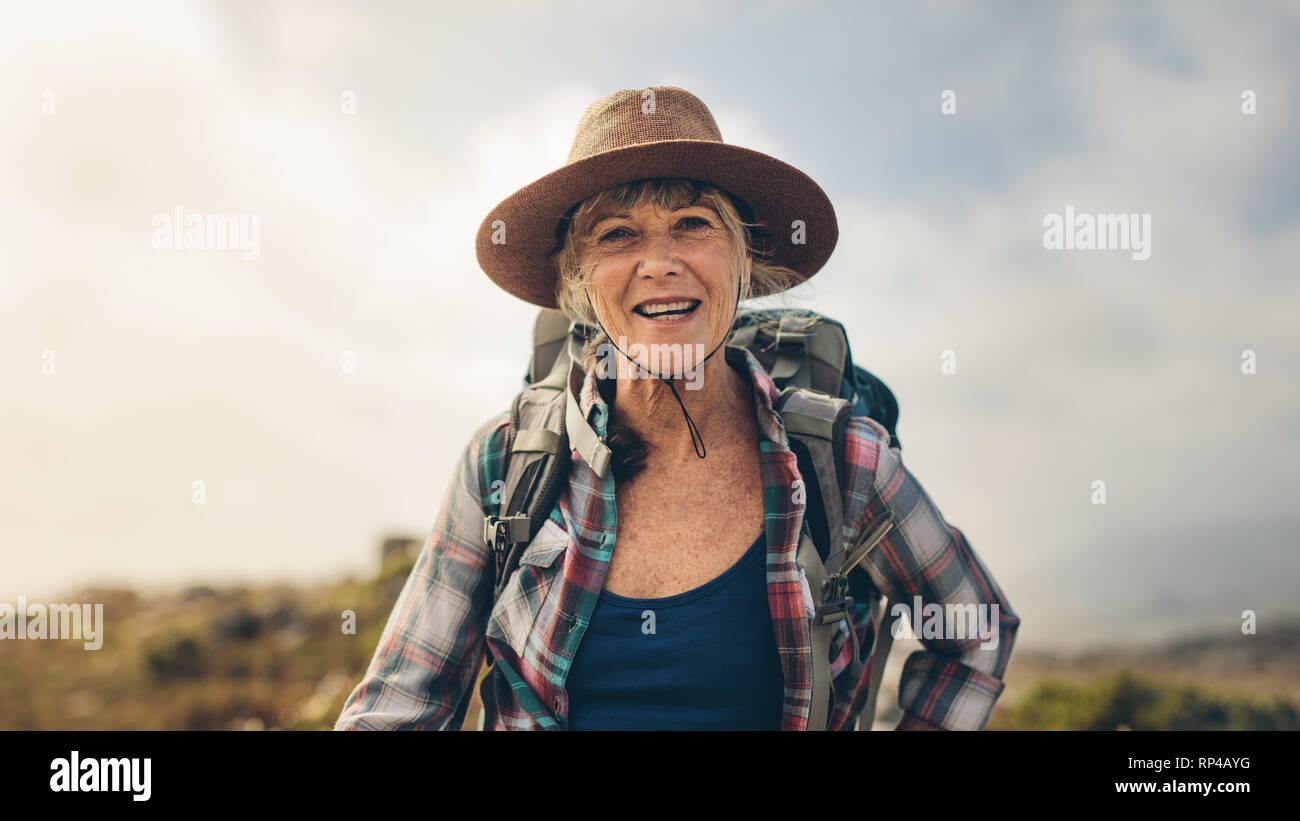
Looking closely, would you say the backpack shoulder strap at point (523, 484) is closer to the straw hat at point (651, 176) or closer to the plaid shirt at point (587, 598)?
the plaid shirt at point (587, 598)

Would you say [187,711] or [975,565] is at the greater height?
[975,565]

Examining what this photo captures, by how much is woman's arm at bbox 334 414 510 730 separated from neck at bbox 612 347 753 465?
0.56m

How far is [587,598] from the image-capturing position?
2510 millimetres

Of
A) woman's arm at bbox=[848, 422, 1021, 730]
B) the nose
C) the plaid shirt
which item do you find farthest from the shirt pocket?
woman's arm at bbox=[848, 422, 1021, 730]

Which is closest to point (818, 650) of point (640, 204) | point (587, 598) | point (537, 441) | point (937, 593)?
Result: point (937, 593)

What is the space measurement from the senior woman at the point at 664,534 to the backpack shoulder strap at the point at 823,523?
52 mm

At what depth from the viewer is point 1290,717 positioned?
39.3 feet

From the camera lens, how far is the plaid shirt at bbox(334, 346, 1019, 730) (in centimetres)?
250

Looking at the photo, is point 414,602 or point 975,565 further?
point 975,565

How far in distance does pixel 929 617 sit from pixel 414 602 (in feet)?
6.64

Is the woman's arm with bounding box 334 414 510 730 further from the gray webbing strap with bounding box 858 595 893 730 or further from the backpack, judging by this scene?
the gray webbing strap with bounding box 858 595 893 730
